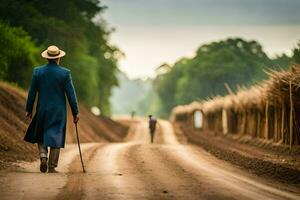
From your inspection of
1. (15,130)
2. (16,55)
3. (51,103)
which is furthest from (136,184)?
(16,55)

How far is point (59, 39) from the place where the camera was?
52.9 m

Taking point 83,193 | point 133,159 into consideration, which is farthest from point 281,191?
point 133,159

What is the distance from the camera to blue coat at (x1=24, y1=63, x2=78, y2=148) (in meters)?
12.7

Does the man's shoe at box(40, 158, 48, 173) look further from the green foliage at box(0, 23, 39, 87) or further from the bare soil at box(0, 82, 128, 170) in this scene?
the green foliage at box(0, 23, 39, 87)

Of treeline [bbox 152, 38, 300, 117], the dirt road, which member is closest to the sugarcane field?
the dirt road

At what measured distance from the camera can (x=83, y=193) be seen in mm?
9336

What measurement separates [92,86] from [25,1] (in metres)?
16.3

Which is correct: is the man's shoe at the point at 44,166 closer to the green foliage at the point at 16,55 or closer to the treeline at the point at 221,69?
the green foliage at the point at 16,55

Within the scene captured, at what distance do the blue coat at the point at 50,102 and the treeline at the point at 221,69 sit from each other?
7982 cm

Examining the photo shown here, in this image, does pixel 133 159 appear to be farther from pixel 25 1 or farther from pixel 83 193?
pixel 25 1

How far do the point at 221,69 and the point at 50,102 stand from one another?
9242cm

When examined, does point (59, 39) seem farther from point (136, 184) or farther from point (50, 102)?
point (136, 184)

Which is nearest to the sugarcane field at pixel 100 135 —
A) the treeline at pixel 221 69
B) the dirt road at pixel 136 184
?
the dirt road at pixel 136 184

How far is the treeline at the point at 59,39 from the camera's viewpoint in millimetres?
42188
